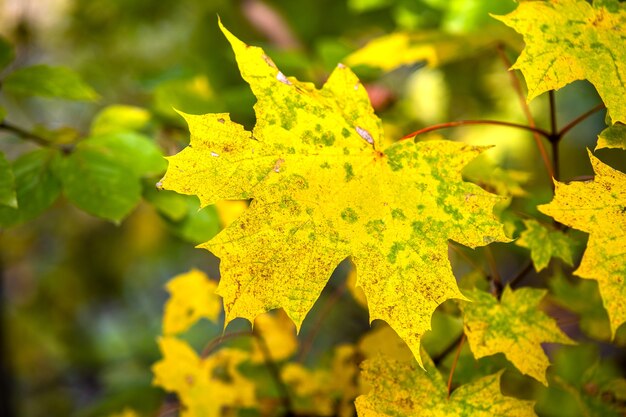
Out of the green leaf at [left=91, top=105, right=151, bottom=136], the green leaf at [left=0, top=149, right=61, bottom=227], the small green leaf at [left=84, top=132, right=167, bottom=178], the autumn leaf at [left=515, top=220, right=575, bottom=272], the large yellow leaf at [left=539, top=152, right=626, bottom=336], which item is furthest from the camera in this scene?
the green leaf at [left=91, top=105, right=151, bottom=136]

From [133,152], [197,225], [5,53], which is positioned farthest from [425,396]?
[5,53]

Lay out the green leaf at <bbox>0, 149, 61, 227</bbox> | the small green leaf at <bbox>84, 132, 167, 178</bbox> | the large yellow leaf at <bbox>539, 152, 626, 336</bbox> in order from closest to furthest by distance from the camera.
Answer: the large yellow leaf at <bbox>539, 152, 626, 336</bbox> → the green leaf at <bbox>0, 149, 61, 227</bbox> → the small green leaf at <bbox>84, 132, 167, 178</bbox>

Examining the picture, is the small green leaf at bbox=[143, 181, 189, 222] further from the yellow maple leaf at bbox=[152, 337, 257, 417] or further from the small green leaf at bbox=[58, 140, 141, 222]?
the yellow maple leaf at bbox=[152, 337, 257, 417]

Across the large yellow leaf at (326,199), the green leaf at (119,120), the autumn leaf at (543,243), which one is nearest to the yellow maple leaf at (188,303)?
the green leaf at (119,120)

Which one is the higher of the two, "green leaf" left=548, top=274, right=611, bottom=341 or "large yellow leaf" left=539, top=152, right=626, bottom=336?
"large yellow leaf" left=539, top=152, right=626, bottom=336

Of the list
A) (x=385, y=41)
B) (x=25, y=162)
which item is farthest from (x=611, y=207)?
(x=25, y=162)

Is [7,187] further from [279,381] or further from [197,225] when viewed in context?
[279,381]

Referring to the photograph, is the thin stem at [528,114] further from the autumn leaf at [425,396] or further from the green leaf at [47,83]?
the green leaf at [47,83]

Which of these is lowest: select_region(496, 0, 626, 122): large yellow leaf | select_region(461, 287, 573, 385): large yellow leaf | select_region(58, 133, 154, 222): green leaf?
select_region(58, 133, 154, 222): green leaf

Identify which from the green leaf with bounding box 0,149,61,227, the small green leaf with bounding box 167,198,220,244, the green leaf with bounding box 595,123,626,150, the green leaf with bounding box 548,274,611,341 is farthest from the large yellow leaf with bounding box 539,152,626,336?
the green leaf with bounding box 0,149,61,227
